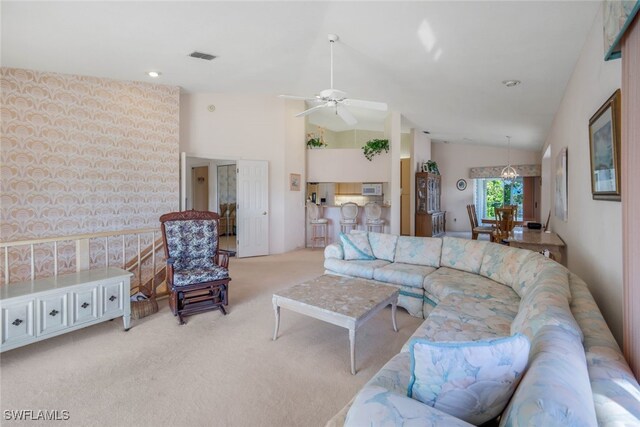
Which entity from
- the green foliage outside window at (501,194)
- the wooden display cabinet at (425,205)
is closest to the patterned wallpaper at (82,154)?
the wooden display cabinet at (425,205)

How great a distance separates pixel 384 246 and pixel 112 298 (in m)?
3.03

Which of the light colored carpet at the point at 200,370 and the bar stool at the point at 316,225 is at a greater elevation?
the bar stool at the point at 316,225

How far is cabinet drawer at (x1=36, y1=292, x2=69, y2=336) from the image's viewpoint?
2.48m

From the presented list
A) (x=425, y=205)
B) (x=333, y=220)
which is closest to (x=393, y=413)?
(x=333, y=220)

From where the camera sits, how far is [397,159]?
Answer: 684 centimetres

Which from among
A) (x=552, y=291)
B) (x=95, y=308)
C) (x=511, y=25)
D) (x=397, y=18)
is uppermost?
(x=397, y=18)

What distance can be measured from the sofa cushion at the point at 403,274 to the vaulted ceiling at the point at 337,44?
2357 millimetres

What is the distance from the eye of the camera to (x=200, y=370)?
231 centimetres

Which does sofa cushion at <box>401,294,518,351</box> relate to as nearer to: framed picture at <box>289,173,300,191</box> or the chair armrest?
the chair armrest

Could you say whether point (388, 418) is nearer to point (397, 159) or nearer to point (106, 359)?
point (106, 359)

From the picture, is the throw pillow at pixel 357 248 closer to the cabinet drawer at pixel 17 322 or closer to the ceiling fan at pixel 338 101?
the ceiling fan at pixel 338 101

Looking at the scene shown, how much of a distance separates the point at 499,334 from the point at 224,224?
27.2 ft

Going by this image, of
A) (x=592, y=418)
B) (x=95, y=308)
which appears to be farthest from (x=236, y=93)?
(x=592, y=418)

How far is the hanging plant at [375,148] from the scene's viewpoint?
23.3 feet
